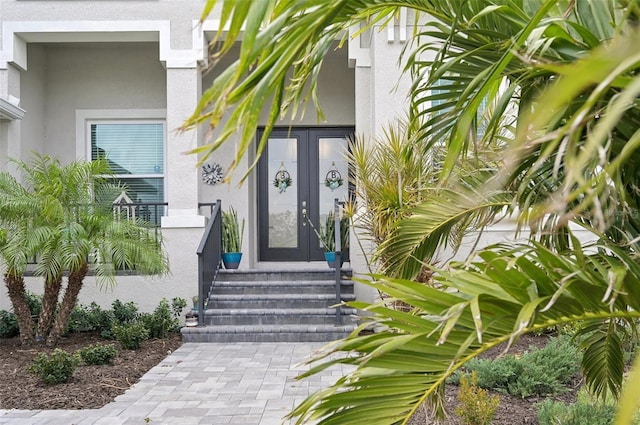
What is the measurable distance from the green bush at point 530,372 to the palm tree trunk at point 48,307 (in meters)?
4.71

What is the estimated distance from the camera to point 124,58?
1020 cm

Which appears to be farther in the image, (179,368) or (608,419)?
(179,368)

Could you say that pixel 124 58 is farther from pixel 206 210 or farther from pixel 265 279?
pixel 265 279

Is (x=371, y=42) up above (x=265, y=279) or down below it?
above

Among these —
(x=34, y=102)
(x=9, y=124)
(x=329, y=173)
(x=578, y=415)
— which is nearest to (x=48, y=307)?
(x=9, y=124)

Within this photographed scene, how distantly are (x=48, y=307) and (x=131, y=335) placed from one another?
1057 millimetres

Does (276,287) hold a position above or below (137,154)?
below

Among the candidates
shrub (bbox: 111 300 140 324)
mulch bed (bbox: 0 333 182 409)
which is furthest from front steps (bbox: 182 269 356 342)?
shrub (bbox: 111 300 140 324)

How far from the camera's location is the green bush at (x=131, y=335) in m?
7.08

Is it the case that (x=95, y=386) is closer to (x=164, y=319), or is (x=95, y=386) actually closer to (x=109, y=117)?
(x=164, y=319)

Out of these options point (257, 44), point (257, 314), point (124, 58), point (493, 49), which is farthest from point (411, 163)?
point (124, 58)

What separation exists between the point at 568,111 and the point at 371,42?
7.23m

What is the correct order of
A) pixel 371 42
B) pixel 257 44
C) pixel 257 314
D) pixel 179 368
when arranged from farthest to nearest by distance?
pixel 371 42
pixel 257 314
pixel 179 368
pixel 257 44

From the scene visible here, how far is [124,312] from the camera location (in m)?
8.19
